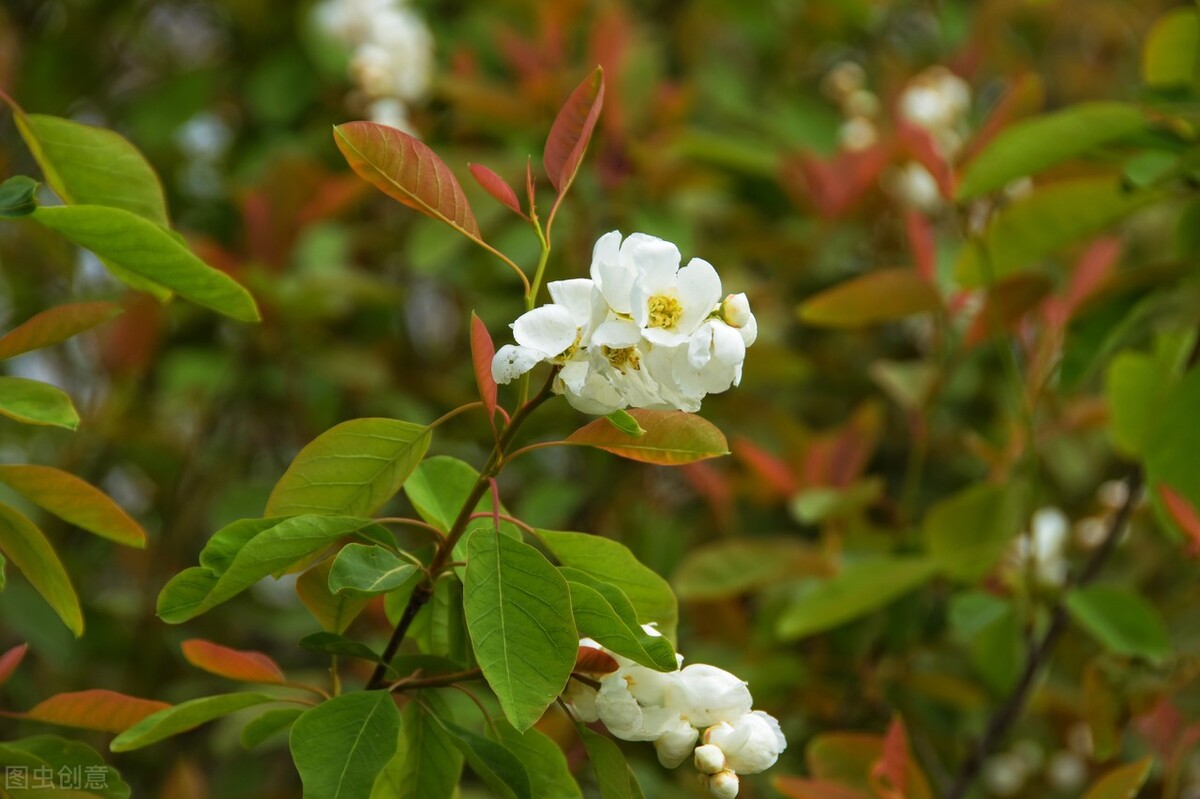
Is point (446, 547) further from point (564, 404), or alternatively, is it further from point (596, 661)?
point (564, 404)

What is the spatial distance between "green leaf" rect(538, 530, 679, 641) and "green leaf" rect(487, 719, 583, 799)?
0.11 m

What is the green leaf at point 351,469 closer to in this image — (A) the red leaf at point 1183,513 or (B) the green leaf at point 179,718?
(B) the green leaf at point 179,718

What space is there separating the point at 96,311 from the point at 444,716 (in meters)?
0.36

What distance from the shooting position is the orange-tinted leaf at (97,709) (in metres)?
0.82

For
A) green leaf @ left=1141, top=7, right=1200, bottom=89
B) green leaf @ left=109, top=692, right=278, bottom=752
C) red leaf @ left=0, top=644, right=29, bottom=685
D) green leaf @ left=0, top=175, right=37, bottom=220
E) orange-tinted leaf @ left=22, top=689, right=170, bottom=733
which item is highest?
green leaf @ left=0, top=175, right=37, bottom=220

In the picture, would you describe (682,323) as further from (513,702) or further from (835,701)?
(835,701)

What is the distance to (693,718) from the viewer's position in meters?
0.74

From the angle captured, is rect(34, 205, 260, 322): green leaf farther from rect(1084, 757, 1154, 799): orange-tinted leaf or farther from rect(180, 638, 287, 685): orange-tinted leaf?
rect(1084, 757, 1154, 799): orange-tinted leaf

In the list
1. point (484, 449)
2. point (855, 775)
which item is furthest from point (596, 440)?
point (484, 449)

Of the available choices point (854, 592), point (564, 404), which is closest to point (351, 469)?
point (854, 592)

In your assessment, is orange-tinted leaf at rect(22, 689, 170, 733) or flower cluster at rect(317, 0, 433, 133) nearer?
orange-tinted leaf at rect(22, 689, 170, 733)

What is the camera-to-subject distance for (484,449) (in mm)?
1797

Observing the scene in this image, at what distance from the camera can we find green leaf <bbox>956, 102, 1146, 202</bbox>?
112cm

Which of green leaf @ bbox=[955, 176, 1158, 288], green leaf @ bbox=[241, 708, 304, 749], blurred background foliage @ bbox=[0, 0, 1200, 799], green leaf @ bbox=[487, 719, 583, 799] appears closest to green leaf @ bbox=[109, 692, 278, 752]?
green leaf @ bbox=[241, 708, 304, 749]
